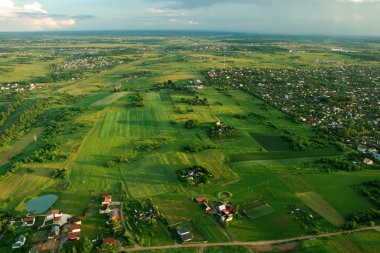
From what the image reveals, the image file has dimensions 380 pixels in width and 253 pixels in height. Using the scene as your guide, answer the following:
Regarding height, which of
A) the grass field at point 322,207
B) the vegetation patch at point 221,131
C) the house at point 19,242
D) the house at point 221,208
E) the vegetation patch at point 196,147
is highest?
the vegetation patch at point 221,131

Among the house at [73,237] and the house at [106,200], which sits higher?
the house at [106,200]

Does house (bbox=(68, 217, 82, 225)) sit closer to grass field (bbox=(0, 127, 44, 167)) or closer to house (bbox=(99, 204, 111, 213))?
house (bbox=(99, 204, 111, 213))

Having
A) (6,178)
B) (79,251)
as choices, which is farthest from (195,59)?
(79,251)

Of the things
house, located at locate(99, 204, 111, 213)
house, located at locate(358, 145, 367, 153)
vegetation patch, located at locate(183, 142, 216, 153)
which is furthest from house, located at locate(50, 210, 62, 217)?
house, located at locate(358, 145, 367, 153)

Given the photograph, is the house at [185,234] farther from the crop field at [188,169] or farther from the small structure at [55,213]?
the small structure at [55,213]

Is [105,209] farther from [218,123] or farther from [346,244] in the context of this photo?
[218,123]

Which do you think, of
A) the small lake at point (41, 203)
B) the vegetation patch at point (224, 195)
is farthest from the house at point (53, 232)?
the vegetation patch at point (224, 195)

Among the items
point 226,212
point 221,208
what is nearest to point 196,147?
point 221,208
